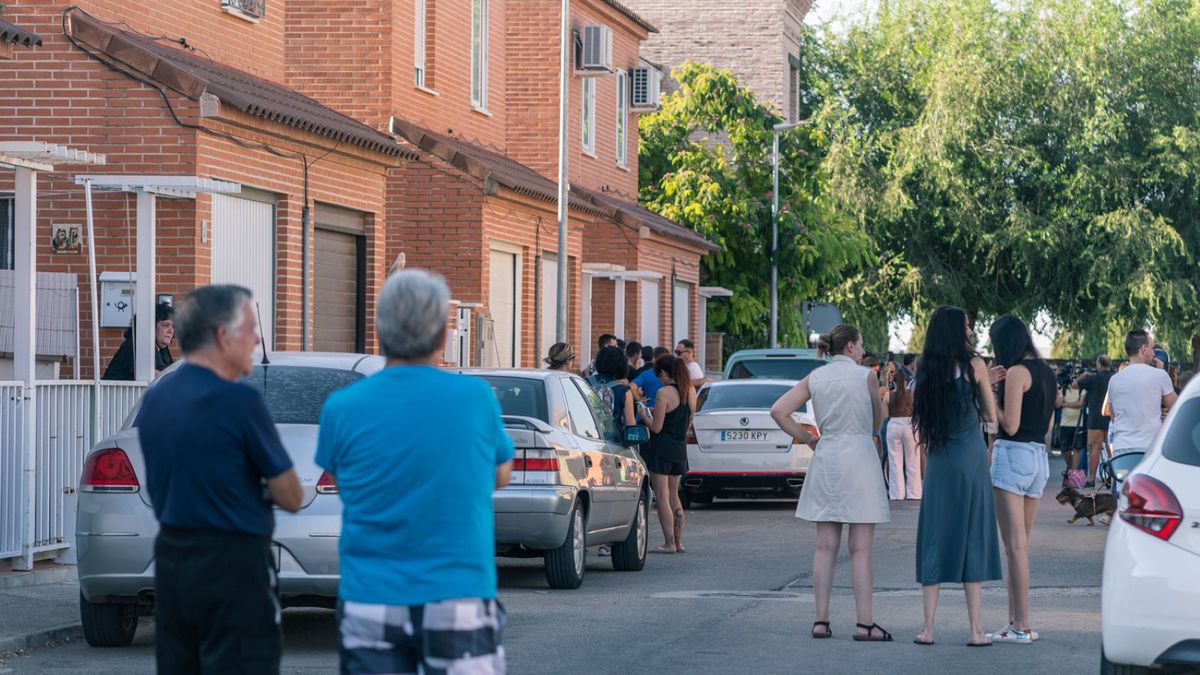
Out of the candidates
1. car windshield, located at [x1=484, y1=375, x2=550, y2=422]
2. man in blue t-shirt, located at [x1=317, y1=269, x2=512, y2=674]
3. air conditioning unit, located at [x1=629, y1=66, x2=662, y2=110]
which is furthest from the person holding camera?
man in blue t-shirt, located at [x1=317, y1=269, x2=512, y2=674]

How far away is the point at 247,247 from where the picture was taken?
690 inches

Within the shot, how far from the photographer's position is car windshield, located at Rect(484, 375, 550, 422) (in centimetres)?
1341

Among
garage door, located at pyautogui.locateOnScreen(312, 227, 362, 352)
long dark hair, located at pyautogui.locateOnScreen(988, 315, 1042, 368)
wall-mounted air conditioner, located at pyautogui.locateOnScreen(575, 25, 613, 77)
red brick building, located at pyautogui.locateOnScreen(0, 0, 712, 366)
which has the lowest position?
long dark hair, located at pyautogui.locateOnScreen(988, 315, 1042, 368)

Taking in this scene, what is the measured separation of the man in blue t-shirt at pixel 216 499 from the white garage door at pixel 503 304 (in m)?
19.7

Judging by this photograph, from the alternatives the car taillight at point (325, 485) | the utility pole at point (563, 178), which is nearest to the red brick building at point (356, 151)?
the utility pole at point (563, 178)

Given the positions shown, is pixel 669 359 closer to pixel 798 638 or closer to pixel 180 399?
pixel 798 638

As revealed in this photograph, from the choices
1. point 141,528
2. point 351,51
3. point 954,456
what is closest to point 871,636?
point 954,456

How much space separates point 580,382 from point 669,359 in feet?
6.99

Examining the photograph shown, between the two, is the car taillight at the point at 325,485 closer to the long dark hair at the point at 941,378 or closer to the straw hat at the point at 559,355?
the long dark hair at the point at 941,378

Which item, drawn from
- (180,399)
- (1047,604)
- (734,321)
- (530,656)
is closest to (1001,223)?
(734,321)

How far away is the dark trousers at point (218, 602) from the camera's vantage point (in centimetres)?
549

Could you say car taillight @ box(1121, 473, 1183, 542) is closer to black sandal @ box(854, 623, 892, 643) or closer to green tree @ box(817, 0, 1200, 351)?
black sandal @ box(854, 623, 892, 643)

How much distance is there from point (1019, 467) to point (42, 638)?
215 inches

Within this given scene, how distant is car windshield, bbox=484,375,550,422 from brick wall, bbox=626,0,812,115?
125 feet
